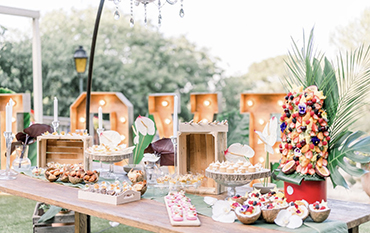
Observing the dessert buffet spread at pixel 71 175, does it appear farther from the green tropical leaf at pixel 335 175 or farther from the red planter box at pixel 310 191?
the green tropical leaf at pixel 335 175

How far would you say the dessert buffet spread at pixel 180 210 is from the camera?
6.08ft

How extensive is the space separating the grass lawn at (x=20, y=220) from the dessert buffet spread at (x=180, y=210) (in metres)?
2.26

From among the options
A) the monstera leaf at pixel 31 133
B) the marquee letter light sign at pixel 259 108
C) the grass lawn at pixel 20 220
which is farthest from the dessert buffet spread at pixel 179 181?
the grass lawn at pixel 20 220

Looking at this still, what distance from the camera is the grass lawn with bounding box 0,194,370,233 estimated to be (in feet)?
14.4

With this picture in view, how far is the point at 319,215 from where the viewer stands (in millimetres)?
1850

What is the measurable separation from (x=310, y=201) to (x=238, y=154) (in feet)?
1.59

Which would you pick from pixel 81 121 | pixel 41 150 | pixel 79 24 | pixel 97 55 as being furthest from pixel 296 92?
pixel 79 24

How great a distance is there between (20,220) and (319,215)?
3.72 meters

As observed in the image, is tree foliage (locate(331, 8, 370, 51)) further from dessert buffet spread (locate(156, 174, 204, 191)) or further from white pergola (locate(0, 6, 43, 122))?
dessert buffet spread (locate(156, 174, 204, 191))

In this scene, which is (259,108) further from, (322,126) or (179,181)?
(322,126)

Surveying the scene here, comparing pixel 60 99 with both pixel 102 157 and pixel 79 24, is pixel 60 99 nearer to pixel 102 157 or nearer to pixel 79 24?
pixel 79 24

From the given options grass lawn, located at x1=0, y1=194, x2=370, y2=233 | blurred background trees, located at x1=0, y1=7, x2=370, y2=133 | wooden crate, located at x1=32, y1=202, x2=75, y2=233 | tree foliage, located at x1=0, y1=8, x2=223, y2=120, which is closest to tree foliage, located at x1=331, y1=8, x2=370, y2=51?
blurred background trees, located at x1=0, y1=7, x2=370, y2=133

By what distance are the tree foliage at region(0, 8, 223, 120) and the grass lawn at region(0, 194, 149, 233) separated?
1227 cm

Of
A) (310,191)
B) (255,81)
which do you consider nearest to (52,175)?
(310,191)
